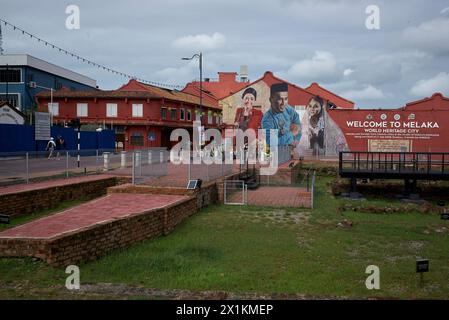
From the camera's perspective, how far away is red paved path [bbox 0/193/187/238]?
356 inches

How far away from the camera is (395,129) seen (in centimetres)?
4306

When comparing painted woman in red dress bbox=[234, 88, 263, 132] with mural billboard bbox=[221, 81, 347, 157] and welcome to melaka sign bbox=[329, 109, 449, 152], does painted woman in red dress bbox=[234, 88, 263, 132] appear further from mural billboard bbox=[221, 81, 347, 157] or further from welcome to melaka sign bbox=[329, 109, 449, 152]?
welcome to melaka sign bbox=[329, 109, 449, 152]

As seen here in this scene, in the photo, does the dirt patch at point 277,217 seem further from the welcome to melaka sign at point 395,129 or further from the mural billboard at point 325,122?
the welcome to melaka sign at point 395,129

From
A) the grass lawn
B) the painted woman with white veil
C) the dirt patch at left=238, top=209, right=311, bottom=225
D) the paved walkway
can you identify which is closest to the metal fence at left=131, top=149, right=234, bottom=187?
the paved walkway

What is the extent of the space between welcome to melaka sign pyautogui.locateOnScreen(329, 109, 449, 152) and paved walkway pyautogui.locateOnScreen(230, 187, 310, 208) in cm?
2390

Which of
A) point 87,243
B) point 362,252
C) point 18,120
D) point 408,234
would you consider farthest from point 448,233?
point 18,120

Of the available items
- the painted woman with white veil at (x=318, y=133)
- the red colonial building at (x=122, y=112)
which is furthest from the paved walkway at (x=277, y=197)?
the red colonial building at (x=122, y=112)

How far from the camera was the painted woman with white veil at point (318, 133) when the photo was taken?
4428 centimetres

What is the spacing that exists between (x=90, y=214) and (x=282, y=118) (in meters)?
35.9

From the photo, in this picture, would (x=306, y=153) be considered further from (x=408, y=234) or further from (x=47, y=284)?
(x=47, y=284)

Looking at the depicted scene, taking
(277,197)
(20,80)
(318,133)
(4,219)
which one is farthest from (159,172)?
(20,80)

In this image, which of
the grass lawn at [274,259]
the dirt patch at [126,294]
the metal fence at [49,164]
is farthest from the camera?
the metal fence at [49,164]

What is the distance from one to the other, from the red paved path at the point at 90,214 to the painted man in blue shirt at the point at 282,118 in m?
31.5
